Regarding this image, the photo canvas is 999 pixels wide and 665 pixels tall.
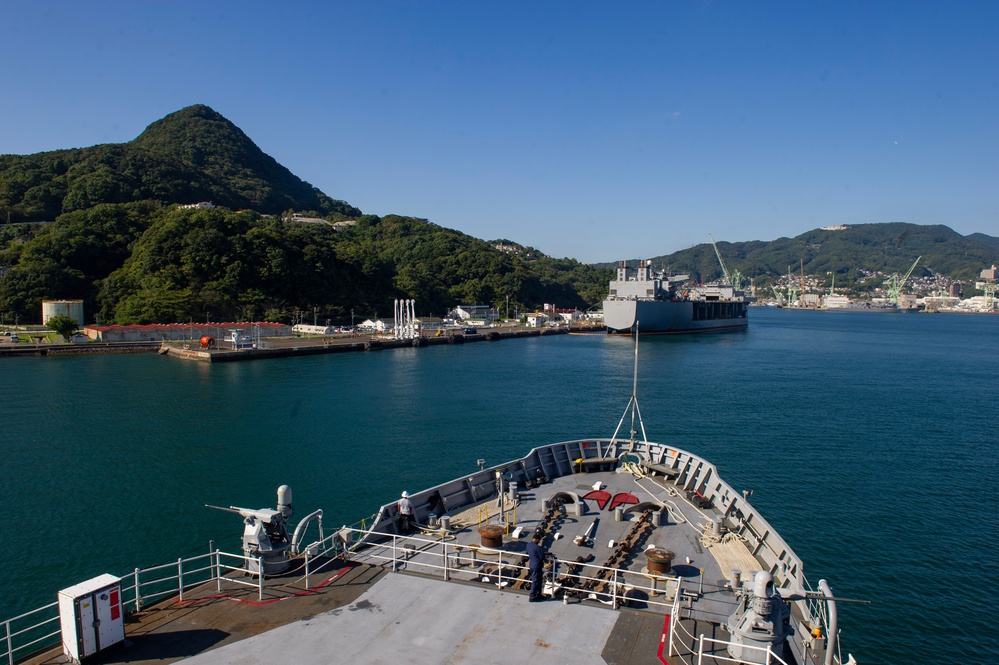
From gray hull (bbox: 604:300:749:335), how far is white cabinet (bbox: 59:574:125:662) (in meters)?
105

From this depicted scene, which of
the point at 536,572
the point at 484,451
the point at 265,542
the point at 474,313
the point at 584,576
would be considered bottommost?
the point at 484,451

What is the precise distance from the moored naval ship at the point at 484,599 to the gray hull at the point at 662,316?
9724 centimetres

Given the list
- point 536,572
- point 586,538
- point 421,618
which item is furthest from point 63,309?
point 536,572

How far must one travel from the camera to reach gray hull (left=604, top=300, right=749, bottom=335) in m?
116

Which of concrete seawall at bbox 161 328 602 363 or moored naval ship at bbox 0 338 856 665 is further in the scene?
concrete seawall at bbox 161 328 602 363

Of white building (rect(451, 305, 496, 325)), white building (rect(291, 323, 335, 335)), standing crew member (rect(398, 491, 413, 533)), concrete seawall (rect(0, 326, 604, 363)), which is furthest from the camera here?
white building (rect(451, 305, 496, 325))

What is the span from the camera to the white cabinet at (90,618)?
8438 millimetres

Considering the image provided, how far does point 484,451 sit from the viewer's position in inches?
1362

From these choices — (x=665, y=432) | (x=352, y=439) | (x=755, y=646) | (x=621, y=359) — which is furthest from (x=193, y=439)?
(x=621, y=359)

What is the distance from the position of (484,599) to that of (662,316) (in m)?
115

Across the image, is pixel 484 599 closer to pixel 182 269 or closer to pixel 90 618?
pixel 90 618

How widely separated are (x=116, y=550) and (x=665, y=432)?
102 feet

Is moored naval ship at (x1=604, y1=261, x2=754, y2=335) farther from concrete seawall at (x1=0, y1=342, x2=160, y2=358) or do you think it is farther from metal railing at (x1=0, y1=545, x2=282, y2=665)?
metal railing at (x1=0, y1=545, x2=282, y2=665)

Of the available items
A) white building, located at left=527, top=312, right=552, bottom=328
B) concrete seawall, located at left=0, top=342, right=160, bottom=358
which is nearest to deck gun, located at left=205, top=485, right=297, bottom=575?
concrete seawall, located at left=0, top=342, right=160, bottom=358
